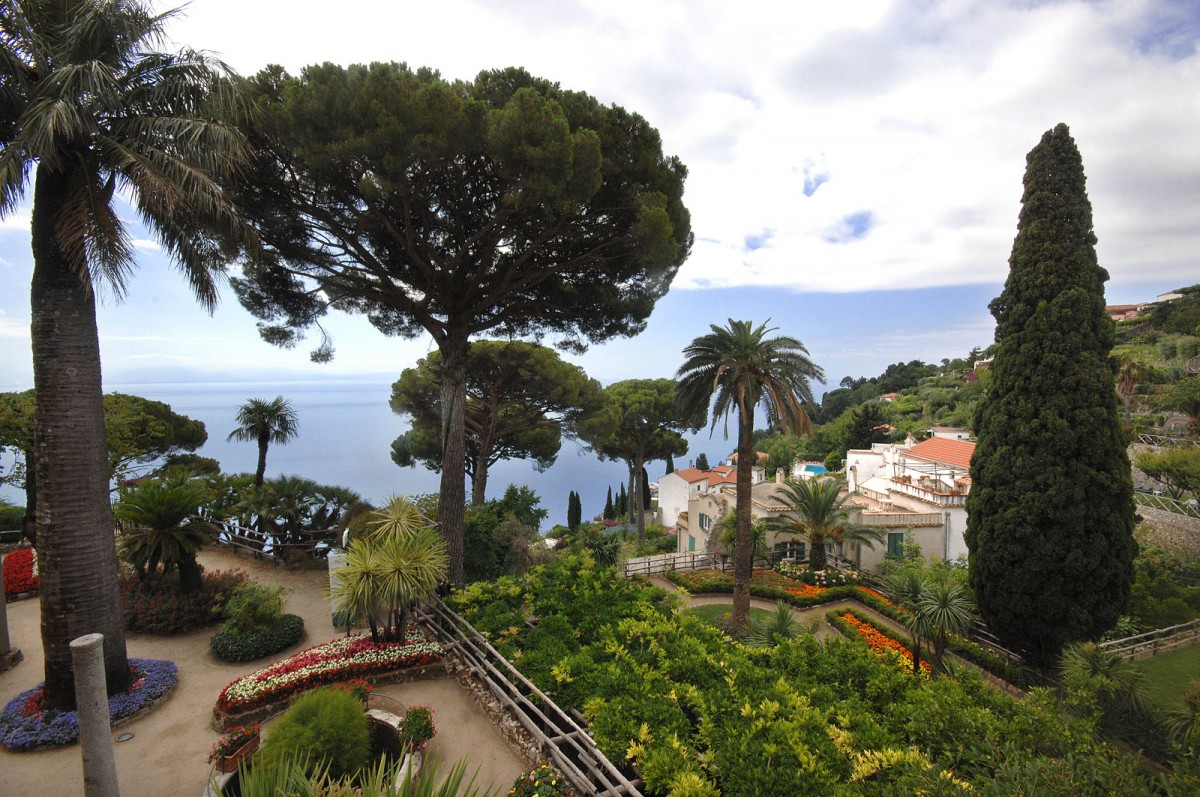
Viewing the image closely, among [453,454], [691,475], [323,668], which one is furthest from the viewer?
[691,475]

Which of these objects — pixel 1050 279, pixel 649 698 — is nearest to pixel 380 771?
pixel 649 698

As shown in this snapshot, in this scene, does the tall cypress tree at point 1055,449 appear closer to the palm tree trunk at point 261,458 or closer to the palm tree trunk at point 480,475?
the palm tree trunk at point 480,475

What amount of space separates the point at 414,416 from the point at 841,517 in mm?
16140

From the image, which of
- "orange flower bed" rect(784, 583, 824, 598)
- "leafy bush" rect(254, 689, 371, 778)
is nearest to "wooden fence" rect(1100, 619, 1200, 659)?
"orange flower bed" rect(784, 583, 824, 598)

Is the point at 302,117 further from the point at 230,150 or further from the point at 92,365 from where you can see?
the point at 92,365

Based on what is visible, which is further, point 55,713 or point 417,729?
point 55,713

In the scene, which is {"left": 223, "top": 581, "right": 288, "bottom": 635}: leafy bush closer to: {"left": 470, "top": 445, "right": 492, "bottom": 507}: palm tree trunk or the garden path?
the garden path

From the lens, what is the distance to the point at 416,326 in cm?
1462

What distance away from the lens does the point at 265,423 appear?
17.4 m

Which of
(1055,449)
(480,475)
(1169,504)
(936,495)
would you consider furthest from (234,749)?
(1169,504)

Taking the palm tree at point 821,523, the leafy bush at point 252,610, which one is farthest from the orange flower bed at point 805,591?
the leafy bush at point 252,610

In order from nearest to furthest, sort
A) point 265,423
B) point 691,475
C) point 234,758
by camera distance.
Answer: point 234,758 < point 265,423 < point 691,475

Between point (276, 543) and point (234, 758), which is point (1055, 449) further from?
point (276, 543)

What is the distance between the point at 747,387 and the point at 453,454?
23.3 ft
